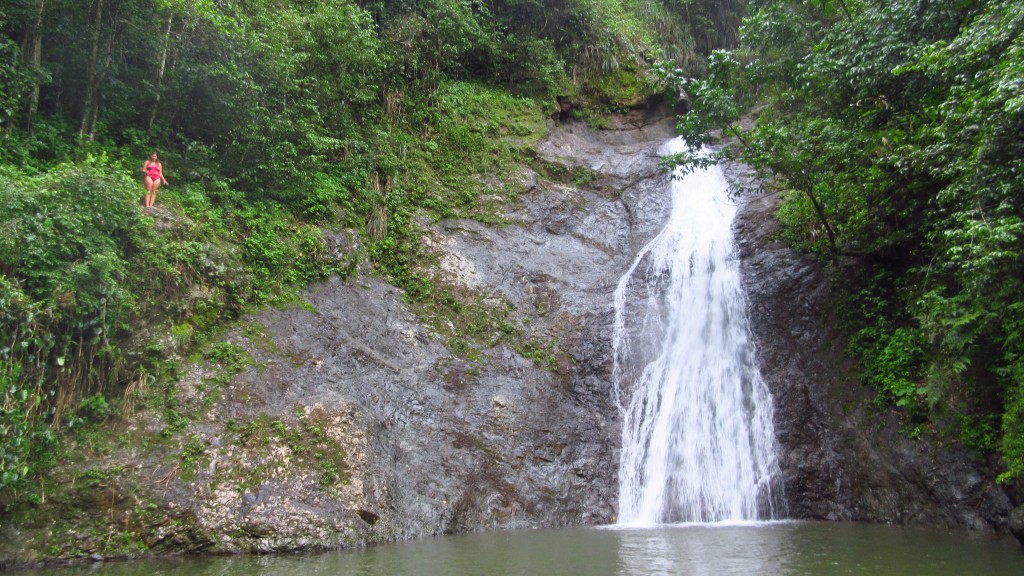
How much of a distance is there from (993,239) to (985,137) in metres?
1.20

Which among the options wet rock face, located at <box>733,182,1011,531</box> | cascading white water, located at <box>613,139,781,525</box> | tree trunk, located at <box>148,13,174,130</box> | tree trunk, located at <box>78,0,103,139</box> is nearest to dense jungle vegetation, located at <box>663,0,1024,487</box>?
wet rock face, located at <box>733,182,1011,531</box>

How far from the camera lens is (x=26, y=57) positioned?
1116 centimetres

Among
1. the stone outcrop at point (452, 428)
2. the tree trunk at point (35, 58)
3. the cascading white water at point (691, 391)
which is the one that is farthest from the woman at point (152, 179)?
the cascading white water at point (691, 391)

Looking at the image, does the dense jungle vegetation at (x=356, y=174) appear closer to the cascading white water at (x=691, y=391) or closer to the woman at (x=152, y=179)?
the woman at (x=152, y=179)

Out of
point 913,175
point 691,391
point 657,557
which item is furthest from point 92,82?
point 913,175

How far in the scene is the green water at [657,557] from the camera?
6312 millimetres

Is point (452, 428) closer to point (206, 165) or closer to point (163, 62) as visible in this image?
point (206, 165)

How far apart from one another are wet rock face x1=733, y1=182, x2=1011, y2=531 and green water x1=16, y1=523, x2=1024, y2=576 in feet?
2.78

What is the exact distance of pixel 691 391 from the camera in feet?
41.5

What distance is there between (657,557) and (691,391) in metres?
6.02

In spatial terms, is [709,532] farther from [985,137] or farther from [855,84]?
[855,84]

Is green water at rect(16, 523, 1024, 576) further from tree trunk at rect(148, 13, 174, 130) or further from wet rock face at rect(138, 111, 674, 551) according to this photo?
tree trunk at rect(148, 13, 174, 130)

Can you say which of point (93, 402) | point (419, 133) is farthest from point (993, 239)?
point (419, 133)

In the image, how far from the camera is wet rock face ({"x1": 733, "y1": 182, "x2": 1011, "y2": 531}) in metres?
9.36
